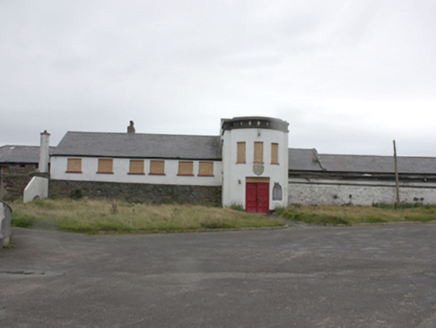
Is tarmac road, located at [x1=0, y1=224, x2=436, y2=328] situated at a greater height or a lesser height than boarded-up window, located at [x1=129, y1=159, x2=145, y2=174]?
lesser

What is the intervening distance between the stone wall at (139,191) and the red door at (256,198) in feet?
12.8

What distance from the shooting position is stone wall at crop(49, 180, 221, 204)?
98.4 ft

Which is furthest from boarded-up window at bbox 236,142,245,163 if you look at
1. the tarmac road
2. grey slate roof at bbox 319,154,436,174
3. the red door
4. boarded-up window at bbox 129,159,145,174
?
the tarmac road

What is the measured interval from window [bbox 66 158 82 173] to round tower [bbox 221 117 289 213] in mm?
11936

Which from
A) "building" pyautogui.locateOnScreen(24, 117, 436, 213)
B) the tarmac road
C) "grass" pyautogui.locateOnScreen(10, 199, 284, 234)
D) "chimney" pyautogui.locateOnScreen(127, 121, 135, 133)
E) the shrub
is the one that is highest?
"chimney" pyautogui.locateOnScreen(127, 121, 135, 133)

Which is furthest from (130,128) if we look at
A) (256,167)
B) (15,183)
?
(256,167)

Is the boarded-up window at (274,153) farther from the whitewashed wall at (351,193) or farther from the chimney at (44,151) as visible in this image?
the chimney at (44,151)

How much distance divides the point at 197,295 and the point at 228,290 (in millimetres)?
609

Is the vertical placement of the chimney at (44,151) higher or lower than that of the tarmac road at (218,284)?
higher

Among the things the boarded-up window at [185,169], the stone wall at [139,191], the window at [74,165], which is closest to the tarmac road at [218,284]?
the stone wall at [139,191]

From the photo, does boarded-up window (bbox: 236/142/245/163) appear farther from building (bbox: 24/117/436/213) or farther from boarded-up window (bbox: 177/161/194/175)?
boarded-up window (bbox: 177/161/194/175)

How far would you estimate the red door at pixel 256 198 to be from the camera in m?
26.5

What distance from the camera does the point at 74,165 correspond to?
30766 mm

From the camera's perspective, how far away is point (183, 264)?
29.5 ft
